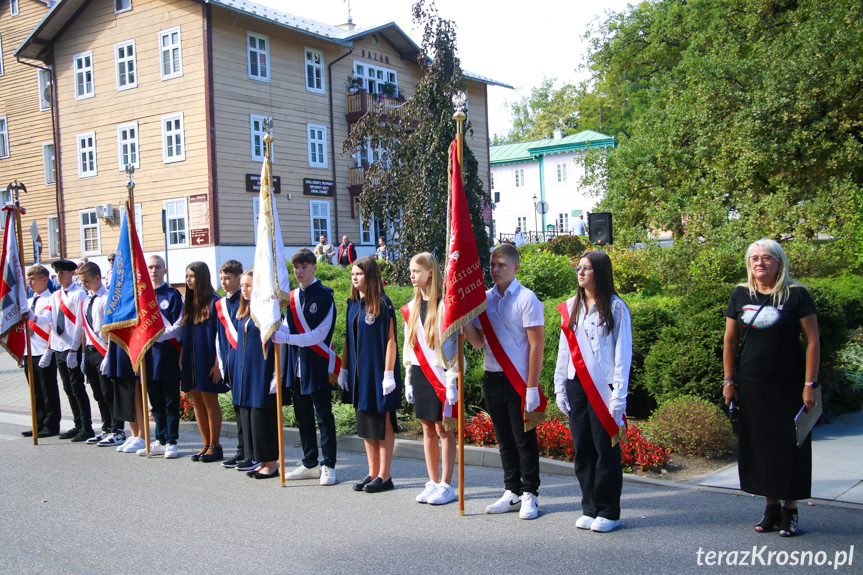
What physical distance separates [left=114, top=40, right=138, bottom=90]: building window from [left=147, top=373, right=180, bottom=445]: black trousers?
2210cm

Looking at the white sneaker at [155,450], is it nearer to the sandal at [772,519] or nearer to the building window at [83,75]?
the sandal at [772,519]

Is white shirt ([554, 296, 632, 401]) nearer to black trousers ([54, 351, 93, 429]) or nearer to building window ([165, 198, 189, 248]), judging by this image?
black trousers ([54, 351, 93, 429])

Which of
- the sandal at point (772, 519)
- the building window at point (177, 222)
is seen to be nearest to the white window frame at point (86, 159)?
the building window at point (177, 222)

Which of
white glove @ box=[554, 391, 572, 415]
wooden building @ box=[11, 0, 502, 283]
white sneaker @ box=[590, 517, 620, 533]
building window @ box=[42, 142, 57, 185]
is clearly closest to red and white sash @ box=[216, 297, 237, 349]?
white glove @ box=[554, 391, 572, 415]

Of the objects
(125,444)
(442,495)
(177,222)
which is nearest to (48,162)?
(177,222)

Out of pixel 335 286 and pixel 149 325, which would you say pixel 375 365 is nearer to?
pixel 149 325

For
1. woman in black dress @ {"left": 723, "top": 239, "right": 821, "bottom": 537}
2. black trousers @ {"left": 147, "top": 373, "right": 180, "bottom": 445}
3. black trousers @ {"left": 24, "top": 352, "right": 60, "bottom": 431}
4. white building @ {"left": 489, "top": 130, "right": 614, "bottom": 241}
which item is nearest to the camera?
woman in black dress @ {"left": 723, "top": 239, "right": 821, "bottom": 537}

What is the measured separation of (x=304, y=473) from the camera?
720cm

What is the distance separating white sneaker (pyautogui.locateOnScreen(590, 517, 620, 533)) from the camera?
17.1 feet

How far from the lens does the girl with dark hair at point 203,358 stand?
7.86m

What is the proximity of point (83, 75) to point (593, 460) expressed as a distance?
29508 millimetres

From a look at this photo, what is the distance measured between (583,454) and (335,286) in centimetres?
1208

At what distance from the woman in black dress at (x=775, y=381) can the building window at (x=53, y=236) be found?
3085 cm

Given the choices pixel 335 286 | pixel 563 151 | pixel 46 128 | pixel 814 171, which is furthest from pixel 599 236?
pixel 563 151
